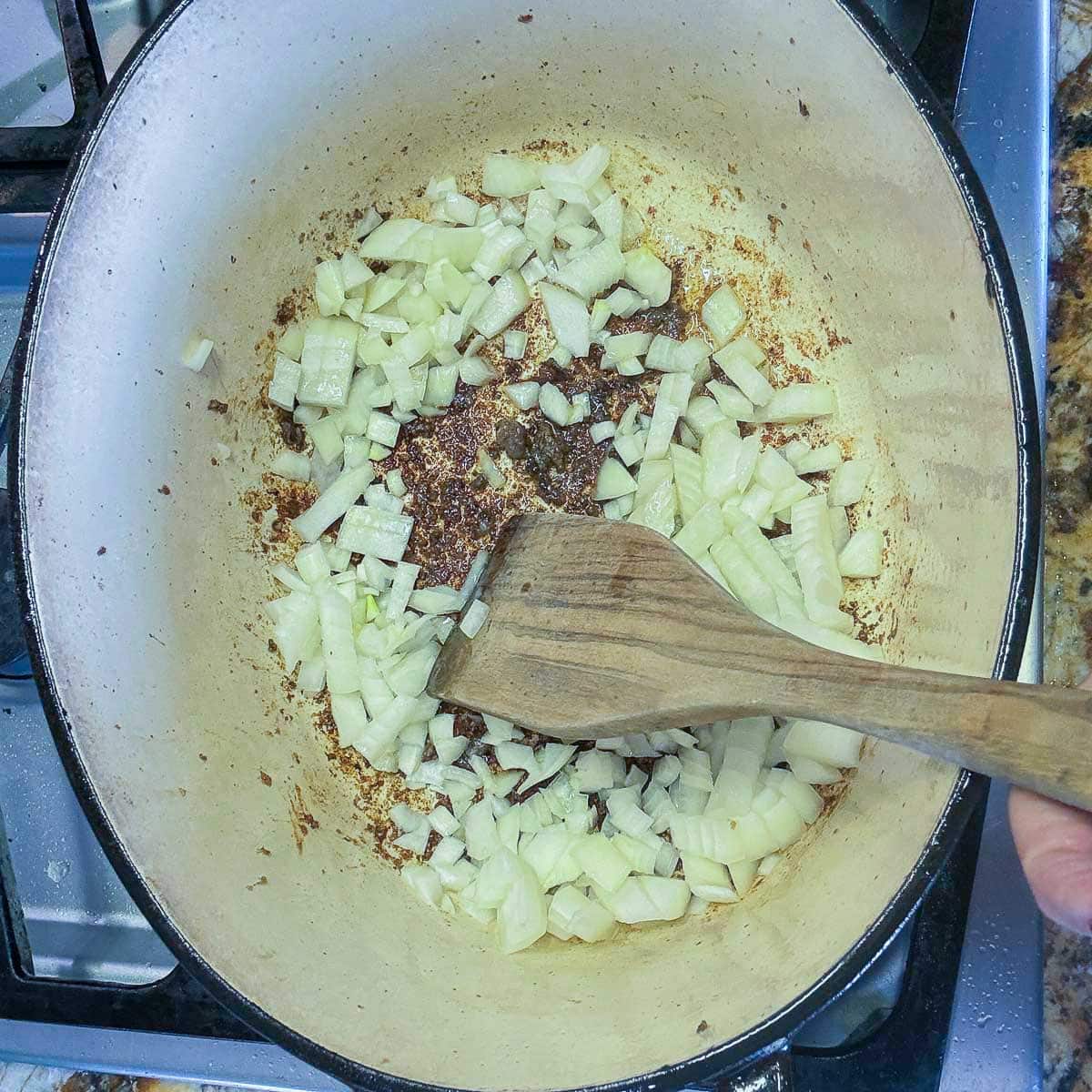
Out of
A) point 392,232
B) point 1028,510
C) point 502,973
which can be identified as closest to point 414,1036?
point 502,973

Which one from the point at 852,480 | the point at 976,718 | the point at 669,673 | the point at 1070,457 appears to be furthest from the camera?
the point at 852,480

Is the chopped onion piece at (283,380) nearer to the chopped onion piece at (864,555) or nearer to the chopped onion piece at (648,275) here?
the chopped onion piece at (648,275)

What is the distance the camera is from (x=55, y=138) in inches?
42.4

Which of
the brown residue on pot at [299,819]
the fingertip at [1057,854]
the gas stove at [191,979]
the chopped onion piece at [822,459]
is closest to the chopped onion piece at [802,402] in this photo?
the chopped onion piece at [822,459]

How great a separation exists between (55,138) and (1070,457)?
4.07ft

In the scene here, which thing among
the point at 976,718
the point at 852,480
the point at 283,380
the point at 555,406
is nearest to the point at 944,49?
the point at 852,480

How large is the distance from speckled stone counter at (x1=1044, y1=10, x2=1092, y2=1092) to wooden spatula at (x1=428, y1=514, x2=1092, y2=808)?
0.34m

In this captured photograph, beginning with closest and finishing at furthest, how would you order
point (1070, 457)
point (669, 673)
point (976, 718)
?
point (976, 718) < point (669, 673) < point (1070, 457)

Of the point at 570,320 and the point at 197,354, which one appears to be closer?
the point at 197,354

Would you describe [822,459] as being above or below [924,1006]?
above

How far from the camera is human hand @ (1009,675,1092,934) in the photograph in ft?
2.46

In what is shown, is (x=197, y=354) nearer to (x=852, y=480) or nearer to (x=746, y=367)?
(x=746, y=367)

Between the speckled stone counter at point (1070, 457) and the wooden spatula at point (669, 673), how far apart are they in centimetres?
34

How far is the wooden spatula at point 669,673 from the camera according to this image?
0.68 metres
